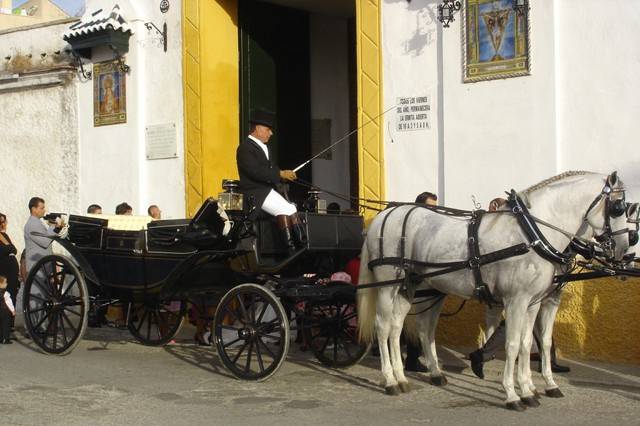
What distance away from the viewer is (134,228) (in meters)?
9.56

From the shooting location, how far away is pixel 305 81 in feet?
45.0

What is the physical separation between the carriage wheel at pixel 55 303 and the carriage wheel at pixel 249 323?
1.67 metres

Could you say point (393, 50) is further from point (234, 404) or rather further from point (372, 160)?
point (234, 404)

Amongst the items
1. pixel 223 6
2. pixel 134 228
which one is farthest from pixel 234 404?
pixel 223 6

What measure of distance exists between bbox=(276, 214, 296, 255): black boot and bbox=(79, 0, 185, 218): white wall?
14.7 feet

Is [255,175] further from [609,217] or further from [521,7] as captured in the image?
[521,7]

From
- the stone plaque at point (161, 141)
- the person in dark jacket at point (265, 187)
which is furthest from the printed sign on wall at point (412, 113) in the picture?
the stone plaque at point (161, 141)

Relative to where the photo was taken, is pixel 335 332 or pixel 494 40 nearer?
pixel 335 332

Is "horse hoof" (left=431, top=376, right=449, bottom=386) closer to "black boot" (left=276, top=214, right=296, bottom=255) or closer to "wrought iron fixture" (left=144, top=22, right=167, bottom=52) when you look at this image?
"black boot" (left=276, top=214, right=296, bottom=255)

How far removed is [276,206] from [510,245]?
7.26 feet

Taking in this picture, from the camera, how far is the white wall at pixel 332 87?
45.6 ft

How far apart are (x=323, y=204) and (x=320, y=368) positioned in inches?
62.6

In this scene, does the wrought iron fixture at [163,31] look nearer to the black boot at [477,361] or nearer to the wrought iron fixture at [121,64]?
the wrought iron fixture at [121,64]

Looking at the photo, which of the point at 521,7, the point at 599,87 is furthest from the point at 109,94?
the point at 599,87
